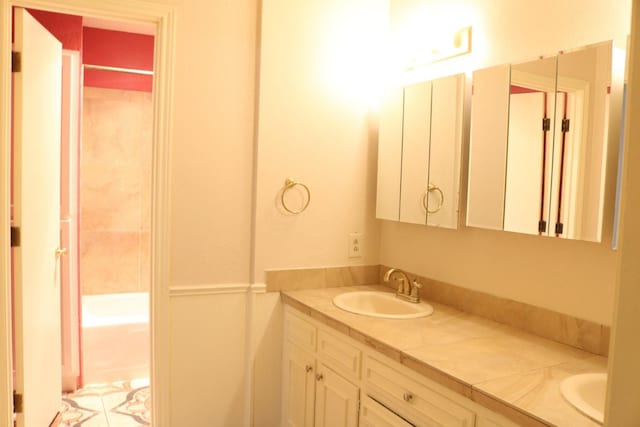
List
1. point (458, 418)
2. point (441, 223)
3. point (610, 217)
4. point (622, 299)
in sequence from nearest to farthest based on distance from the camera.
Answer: point (622, 299), point (458, 418), point (610, 217), point (441, 223)

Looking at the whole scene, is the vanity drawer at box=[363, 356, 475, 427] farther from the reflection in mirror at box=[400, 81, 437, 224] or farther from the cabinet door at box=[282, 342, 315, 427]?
the reflection in mirror at box=[400, 81, 437, 224]

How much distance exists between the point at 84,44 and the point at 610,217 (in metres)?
3.66

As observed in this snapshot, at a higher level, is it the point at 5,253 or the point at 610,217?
the point at 610,217

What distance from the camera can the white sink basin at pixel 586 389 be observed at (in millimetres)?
1389

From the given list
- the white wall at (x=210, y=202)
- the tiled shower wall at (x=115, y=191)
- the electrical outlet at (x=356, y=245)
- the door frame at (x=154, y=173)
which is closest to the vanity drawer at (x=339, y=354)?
the white wall at (x=210, y=202)

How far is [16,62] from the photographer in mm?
2309

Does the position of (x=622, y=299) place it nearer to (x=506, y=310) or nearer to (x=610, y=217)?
(x=610, y=217)

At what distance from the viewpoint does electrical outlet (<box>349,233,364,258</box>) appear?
279 cm

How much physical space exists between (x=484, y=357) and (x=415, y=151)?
3.54 feet

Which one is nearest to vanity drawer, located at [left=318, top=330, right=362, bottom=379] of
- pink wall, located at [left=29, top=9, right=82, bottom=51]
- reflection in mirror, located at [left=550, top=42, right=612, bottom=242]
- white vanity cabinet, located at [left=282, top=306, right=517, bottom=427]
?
white vanity cabinet, located at [left=282, top=306, right=517, bottom=427]

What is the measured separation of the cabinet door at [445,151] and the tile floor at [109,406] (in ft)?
6.56

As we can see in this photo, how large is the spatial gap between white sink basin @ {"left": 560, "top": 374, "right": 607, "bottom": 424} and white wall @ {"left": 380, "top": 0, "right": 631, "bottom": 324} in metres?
0.27

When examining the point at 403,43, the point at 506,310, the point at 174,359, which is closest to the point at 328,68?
the point at 403,43

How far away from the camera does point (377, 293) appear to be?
8.50ft
